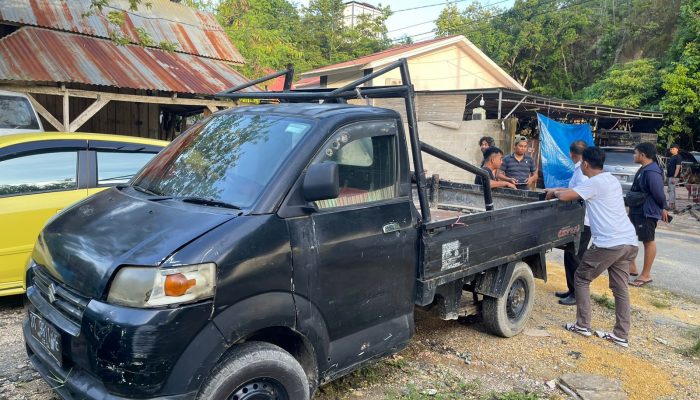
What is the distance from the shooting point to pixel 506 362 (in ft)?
14.7

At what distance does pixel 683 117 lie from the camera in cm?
1834

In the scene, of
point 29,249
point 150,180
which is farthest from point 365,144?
point 29,249

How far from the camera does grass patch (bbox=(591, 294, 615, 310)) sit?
611 centimetres

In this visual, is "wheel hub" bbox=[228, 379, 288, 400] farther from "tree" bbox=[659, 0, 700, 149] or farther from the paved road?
"tree" bbox=[659, 0, 700, 149]

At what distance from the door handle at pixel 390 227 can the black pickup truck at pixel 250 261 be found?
11 mm

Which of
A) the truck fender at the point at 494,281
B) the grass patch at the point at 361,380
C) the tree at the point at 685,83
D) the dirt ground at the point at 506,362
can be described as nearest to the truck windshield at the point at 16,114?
the dirt ground at the point at 506,362

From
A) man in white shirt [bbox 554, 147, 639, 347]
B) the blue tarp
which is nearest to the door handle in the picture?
man in white shirt [bbox 554, 147, 639, 347]

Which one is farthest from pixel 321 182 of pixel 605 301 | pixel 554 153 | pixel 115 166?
pixel 554 153

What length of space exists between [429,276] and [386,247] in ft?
1.77

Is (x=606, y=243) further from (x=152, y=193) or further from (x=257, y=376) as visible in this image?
(x=152, y=193)

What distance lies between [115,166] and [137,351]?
11.4 feet

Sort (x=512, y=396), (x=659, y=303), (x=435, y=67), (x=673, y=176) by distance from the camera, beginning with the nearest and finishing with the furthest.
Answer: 1. (x=512, y=396)
2. (x=659, y=303)
3. (x=673, y=176)
4. (x=435, y=67)

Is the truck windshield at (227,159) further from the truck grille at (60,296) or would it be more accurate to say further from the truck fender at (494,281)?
the truck fender at (494,281)

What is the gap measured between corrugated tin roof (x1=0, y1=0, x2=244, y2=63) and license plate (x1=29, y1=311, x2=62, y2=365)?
877 cm
